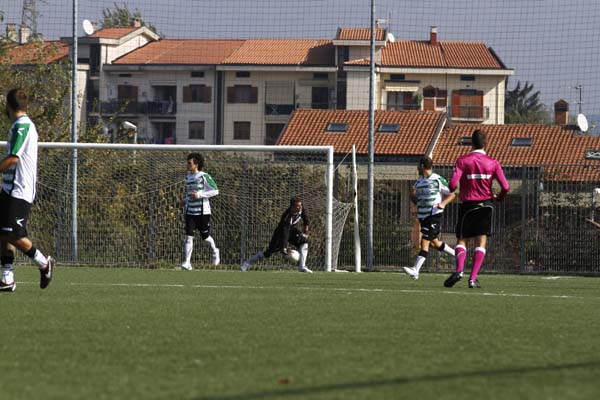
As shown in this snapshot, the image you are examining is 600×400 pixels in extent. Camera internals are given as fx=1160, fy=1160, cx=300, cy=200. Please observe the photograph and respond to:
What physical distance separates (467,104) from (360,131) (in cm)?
1990

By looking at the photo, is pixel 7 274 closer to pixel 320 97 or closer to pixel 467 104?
pixel 320 97

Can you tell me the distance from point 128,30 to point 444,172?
205ft

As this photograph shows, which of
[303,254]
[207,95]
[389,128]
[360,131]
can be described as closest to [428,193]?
[303,254]

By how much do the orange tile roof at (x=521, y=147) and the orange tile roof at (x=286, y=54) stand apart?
13.7 m

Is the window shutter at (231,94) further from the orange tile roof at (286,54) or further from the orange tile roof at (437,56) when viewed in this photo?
the orange tile roof at (437,56)

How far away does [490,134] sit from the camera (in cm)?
6222

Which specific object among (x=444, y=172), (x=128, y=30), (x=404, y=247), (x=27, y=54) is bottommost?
(x=404, y=247)

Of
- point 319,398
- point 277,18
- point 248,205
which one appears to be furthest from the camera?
point 277,18

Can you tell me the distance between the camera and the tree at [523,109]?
392ft

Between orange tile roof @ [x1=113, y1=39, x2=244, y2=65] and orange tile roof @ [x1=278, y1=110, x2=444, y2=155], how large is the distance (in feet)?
39.9

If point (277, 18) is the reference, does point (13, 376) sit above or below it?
below

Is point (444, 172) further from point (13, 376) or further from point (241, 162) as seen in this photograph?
point (13, 376)

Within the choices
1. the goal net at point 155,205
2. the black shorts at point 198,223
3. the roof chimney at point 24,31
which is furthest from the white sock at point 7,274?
the roof chimney at point 24,31

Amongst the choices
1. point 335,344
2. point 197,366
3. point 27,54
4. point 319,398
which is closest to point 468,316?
point 335,344
